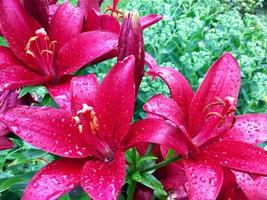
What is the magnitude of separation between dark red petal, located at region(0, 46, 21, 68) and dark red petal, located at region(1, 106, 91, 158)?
0.14m

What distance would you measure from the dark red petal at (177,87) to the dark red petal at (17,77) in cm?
18

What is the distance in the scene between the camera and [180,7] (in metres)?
2.62

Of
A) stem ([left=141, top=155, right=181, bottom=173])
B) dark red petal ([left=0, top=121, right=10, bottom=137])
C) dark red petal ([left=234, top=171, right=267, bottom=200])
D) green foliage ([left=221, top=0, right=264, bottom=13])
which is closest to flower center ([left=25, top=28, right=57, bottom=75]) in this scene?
dark red petal ([left=0, top=121, right=10, bottom=137])

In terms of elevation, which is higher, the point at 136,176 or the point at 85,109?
the point at 85,109

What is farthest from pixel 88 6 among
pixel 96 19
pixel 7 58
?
pixel 7 58

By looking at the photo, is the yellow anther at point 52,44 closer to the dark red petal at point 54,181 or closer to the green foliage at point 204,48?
the dark red petal at point 54,181

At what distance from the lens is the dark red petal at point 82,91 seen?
33.1 inches

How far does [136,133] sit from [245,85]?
1402 millimetres

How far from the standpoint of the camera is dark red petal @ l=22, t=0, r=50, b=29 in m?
0.91

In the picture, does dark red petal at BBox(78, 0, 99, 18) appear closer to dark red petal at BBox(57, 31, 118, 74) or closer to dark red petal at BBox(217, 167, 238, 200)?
dark red petal at BBox(57, 31, 118, 74)

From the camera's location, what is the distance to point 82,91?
0.85m

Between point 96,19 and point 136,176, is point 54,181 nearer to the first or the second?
point 136,176

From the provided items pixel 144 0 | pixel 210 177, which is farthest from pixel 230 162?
pixel 144 0

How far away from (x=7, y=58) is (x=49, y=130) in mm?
188
